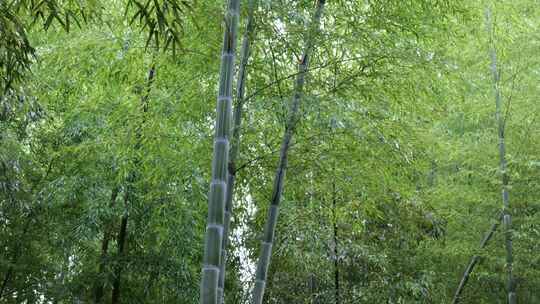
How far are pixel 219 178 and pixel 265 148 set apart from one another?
46.1 inches

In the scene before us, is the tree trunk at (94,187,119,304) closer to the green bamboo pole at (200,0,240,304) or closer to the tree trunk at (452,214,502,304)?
the green bamboo pole at (200,0,240,304)

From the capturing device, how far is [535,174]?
7422 millimetres

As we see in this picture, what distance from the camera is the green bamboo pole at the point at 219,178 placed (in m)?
3.47

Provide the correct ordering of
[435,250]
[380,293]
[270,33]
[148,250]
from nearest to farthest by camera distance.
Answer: [270,33] < [148,250] < [380,293] < [435,250]

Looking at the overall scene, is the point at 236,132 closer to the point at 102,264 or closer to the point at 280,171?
the point at 280,171

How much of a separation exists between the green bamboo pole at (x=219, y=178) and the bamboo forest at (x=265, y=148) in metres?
0.01

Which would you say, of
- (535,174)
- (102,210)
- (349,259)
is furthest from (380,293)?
(102,210)

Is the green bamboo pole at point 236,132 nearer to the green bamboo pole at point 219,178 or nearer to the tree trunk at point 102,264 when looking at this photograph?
the green bamboo pole at point 219,178

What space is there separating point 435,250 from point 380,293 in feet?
3.74

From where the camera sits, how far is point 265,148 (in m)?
4.68

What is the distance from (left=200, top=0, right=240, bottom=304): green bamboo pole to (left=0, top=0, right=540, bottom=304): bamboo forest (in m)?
0.01

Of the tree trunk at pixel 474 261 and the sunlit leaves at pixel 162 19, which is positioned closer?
the sunlit leaves at pixel 162 19

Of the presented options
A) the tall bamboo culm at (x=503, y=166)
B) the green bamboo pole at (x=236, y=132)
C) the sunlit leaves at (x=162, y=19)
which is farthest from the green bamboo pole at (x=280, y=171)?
the tall bamboo culm at (x=503, y=166)

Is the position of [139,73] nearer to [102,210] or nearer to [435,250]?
[102,210]
